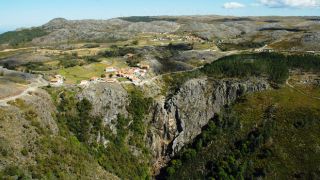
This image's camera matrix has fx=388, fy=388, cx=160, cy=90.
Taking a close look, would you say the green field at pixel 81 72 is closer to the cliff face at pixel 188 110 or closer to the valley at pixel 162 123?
the valley at pixel 162 123

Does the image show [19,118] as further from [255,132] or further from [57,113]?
[255,132]

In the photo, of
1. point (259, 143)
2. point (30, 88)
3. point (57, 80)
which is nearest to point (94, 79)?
point (57, 80)

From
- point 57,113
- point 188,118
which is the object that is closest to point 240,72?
point 188,118

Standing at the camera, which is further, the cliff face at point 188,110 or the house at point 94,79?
the house at point 94,79

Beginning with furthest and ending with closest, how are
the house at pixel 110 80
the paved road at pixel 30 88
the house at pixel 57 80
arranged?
the house at pixel 110 80 < the house at pixel 57 80 < the paved road at pixel 30 88

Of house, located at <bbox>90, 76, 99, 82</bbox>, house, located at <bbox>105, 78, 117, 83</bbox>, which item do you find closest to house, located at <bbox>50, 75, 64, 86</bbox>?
house, located at <bbox>90, 76, 99, 82</bbox>

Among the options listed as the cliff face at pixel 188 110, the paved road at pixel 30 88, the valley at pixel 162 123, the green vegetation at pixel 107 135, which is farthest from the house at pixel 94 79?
the cliff face at pixel 188 110

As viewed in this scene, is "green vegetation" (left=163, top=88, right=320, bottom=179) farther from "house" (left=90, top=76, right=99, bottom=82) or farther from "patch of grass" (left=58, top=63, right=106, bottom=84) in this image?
"patch of grass" (left=58, top=63, right=106, bottom=84)
